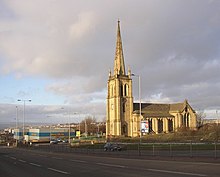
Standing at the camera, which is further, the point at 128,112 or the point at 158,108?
the point at 158,108

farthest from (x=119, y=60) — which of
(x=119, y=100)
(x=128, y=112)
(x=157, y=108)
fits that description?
(x=157, y=108)

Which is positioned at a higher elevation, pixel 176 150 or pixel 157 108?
pixel 157 108

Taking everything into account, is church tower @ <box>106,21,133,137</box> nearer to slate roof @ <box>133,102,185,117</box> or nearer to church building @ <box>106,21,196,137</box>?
church building @ <box>106,21,196,137</box>

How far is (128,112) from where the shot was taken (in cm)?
12088

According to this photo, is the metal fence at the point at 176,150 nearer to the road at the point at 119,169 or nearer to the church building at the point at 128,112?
the road at the point at 119,169

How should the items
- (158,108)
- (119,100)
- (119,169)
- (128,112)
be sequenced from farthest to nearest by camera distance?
(158,108) < (128,112) < (119,100) < (119,169)

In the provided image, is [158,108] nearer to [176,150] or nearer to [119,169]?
[176,150]

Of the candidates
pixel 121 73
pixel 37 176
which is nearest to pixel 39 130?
pixel 121 73

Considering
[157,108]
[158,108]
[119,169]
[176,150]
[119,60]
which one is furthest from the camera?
[158,108]

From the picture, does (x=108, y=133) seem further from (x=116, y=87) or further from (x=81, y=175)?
(x=81, y=175)

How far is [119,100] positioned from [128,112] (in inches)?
247

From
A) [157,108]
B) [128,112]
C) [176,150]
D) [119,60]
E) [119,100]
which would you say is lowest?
[176,150]

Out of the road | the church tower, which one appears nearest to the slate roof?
the church tower

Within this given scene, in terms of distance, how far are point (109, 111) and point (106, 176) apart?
10510cm
